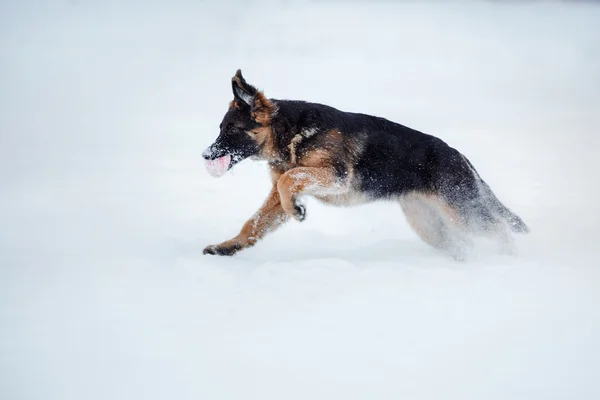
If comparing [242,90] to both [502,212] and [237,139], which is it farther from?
[502,212]

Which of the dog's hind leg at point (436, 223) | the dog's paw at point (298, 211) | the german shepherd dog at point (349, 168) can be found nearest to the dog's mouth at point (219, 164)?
the german shepherd dog at point (349, 168)

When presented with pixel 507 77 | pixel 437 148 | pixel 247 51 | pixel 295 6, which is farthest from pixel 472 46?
pixel 437 148

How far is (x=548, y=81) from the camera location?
1866cm

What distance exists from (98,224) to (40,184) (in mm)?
2645

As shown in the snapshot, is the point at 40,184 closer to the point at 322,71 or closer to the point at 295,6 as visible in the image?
the point at 322,71

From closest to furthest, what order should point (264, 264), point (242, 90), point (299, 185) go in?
point (264, 264) < point (299, 185) < point (242, 90)

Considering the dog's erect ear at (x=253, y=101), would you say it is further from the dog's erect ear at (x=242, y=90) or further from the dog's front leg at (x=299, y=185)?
the dog's front leg at (x=299, y=185)

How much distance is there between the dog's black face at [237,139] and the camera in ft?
18.5

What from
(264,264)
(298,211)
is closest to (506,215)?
(298,211)

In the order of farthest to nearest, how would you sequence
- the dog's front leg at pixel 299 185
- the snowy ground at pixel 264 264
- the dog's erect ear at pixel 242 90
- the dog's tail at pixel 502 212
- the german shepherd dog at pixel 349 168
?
the dog's tail at pixel 502 212, the german shepherd dog at pixel 349 168, the dog's erect ear at pixel 242 90, the dog's front leg at pixel 299 185, the snowy ground at pixel 264 264

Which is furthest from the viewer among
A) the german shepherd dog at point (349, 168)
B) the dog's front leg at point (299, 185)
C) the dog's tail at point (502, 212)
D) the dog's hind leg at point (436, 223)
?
the dog's tail at point (502, 212)

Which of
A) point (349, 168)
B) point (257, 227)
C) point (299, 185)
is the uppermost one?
point (349, 168)

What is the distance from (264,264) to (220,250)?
0.67 m

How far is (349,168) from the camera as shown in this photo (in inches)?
230
